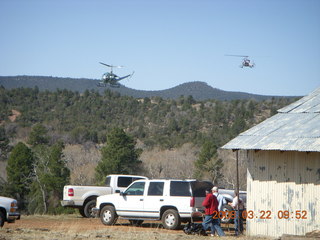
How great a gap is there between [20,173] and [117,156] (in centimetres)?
681

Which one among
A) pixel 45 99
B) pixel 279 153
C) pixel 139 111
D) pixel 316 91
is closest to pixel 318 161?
pixel 279 153

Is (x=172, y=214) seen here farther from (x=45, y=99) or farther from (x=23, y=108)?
(x=45, y=99)

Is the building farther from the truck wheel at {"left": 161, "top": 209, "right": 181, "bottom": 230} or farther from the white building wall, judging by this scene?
the truck wheel at {"left": 161, "top": 209, "right": 181, "bottom": 230}

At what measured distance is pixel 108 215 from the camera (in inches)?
857

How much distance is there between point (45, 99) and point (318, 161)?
246 feet

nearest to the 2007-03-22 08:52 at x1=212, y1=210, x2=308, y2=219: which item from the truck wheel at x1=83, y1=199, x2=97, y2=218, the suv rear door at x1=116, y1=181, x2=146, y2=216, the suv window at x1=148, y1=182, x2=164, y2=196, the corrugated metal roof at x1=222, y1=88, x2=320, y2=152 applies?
the corrugated metal roof at x1=222, y1=88, x2=320, y2=152

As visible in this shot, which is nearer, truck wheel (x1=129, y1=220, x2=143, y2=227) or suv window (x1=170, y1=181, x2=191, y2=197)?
suv window (x1=170, y1=181, x2=191, y2=197)

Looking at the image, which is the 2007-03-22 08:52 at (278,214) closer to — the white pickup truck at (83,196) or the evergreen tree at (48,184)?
the white pickup truck at (83,196)

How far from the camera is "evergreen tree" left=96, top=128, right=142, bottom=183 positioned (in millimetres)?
40872

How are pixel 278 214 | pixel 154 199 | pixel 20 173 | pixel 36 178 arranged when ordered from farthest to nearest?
pixel 20 173 → pixel 36 178 → pixel 154 199 → pixel 278 214

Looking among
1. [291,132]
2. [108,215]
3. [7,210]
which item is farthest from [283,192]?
[7,210]

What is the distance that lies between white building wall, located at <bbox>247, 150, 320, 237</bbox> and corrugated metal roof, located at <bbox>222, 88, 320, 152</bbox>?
0.50 meters

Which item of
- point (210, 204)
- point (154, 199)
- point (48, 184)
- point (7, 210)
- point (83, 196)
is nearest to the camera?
point (210, 204)

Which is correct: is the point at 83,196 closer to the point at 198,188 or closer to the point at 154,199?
the point at 154,199
